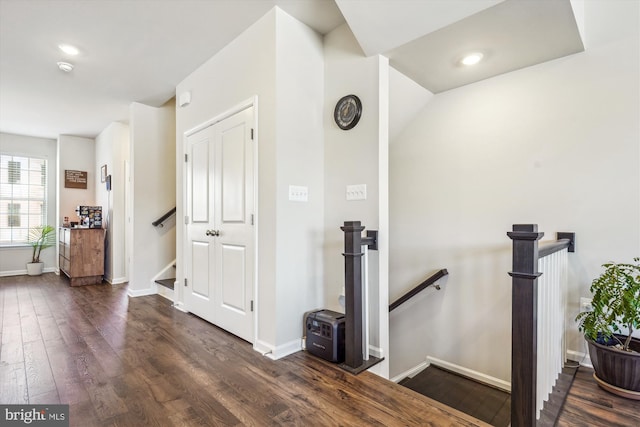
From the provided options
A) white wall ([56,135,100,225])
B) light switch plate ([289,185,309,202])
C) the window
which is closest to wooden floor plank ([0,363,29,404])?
light switch plate ([289,185,309,202])

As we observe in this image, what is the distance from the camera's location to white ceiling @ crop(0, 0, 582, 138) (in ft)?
6.35

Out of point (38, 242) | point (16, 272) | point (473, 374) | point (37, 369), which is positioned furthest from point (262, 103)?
point (16, 272)

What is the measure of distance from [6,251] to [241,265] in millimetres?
5823

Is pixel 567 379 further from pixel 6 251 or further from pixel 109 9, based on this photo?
pixel 6 251

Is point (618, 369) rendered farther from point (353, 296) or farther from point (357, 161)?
point (357, 161)

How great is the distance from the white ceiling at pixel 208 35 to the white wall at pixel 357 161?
7.0 inches

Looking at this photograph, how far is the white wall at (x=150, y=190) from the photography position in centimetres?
417

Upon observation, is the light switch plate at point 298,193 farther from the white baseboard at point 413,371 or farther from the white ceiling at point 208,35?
the white baseboard at point 413,371

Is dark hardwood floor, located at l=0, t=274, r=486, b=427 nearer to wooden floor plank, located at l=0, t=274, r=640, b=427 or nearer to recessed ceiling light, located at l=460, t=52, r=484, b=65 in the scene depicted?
wooden floor plank, located at l=0, t=274, r=640, b=427

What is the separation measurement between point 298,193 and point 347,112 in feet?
2.38

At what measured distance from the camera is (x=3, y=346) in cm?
248

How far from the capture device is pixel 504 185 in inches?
105

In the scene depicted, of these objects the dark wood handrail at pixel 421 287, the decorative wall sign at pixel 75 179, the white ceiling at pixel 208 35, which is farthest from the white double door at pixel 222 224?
the decorative wall sign at pixel 75 179

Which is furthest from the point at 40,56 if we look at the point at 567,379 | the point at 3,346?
the point at 567,379
